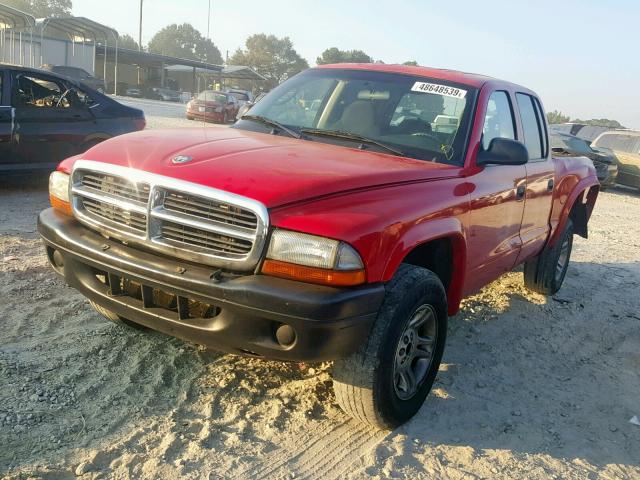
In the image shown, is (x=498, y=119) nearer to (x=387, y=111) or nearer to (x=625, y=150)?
(x=387, y=111)

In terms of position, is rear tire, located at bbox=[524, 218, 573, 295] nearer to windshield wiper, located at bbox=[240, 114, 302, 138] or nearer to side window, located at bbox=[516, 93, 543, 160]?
side window, located at bbox=[516, 93, 543, 160]

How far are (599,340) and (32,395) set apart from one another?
13.3 ft

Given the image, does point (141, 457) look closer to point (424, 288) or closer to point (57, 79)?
point (424, 288)

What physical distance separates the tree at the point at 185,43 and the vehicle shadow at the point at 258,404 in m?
109

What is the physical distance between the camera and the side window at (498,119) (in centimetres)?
384

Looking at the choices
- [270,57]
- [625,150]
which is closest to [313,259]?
[625,150]

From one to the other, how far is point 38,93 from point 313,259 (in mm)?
6475

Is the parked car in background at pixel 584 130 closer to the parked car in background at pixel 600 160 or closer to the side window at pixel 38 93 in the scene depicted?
the parked car in background at pixel 600 160

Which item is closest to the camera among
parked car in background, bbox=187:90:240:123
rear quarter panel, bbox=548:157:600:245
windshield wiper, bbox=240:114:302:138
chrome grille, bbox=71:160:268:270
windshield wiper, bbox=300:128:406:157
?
chrome grille, bbox=71:160:268:270

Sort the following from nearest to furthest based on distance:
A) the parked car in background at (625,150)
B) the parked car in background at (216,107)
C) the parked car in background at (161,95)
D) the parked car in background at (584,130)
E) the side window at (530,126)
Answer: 1. the side window at (530,126)
2. the parked car in background at (625,150)
3. the parked car in background at (584,130)
4. the parked car in background at (216,107)
5. the parked car in background at (161,95)

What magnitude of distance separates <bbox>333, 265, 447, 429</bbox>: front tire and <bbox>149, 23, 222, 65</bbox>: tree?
10992 cm

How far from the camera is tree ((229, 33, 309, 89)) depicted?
8538cm

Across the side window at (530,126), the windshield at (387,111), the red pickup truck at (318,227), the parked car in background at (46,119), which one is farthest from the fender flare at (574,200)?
the parked car in background at (46,119)

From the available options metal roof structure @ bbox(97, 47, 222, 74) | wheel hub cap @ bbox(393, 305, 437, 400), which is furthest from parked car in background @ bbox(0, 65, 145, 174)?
metal roof structure @ bbox(97, 47, 222, 74)
